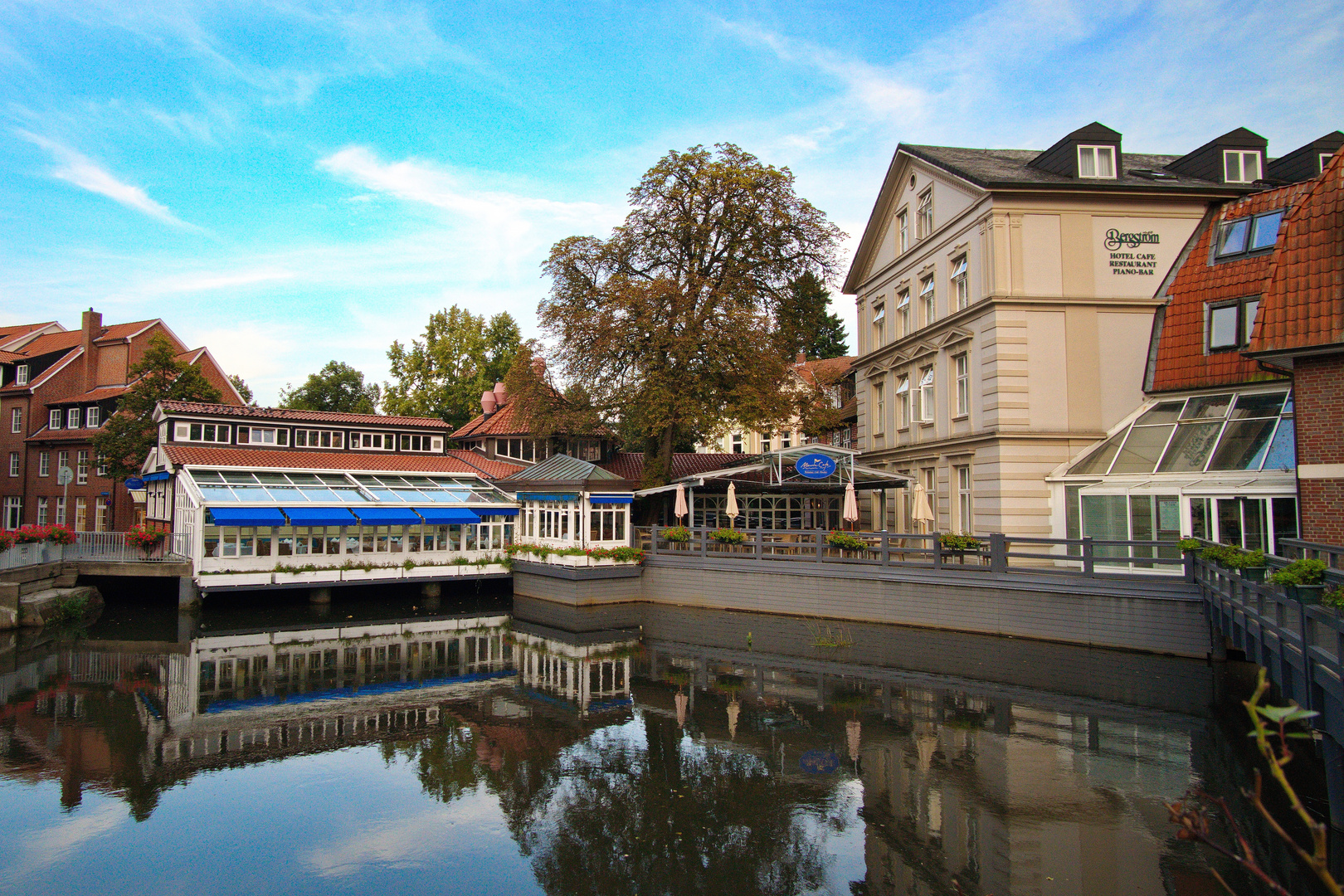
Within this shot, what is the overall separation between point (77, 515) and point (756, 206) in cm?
3529

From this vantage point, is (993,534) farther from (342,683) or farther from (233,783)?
(233,783)

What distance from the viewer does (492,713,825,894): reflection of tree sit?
25.4 ft

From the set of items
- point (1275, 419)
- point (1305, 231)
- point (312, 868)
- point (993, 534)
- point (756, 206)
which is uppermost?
point (756, 206)

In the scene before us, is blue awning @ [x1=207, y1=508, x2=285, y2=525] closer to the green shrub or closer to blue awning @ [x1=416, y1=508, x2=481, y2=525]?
blue awning @ [x1=416, y1=508, x2=481, y2=525]

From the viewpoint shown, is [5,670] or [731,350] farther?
[731,350]

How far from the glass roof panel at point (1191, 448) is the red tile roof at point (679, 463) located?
18.4 m

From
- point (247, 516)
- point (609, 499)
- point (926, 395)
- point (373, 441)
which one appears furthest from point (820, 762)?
point (373, 441)

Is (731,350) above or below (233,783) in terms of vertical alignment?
above

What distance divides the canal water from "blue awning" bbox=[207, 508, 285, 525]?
472cm

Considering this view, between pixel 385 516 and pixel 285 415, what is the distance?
817cm

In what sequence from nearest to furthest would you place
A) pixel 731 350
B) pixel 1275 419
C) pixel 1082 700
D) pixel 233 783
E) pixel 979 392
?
pixel 233 783 → pixel 1082 700 → pixel 1275 419 → pixel 979 392 → pixel 731 350

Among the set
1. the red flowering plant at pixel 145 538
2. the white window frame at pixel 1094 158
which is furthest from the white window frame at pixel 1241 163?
the red flowering plant at pixel 145 538

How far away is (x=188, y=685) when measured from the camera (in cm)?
1523

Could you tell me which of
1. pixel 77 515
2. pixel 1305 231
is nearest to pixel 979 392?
pixel 1305 231
